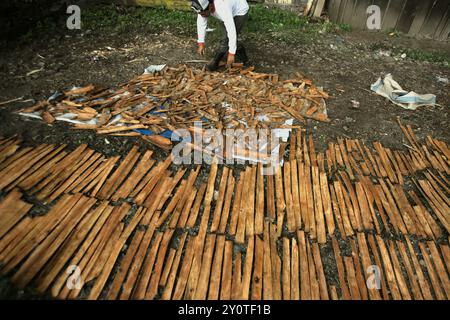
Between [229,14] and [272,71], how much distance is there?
4.31 ft

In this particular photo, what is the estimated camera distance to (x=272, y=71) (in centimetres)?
479

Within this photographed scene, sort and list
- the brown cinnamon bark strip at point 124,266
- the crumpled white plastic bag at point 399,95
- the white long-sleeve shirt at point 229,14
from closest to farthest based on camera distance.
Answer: the brown cinnamon bark strip at point 124,266
the white long-sleeve shirt at point 229,14
the crumpled white plastic bag at point 399,95

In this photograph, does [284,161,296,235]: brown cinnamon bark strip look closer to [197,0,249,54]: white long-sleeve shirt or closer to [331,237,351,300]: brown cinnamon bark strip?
[331,237,351,300]: brown cinnamon bark strip

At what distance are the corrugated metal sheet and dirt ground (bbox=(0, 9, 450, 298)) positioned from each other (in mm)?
257

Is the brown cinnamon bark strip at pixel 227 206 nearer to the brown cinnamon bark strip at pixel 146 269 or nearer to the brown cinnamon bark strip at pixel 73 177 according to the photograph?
the brown cinnamon bark strip at pixel 146 269

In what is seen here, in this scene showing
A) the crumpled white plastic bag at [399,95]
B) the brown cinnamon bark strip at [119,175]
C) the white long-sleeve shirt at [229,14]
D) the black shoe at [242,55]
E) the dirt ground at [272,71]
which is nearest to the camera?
the brown cinnamon bark strip at [119,175]

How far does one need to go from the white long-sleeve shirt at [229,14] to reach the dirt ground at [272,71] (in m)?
0.89

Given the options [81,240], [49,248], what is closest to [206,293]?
[81,240]

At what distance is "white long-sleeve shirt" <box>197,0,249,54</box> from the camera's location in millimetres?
3797

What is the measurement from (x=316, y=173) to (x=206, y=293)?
5.55 ft

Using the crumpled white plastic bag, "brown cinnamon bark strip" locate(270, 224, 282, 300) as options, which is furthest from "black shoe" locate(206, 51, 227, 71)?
"brown cinnamon bark strip" locate(270, 224, 282, 300)

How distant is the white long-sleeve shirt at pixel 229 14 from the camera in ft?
12.5

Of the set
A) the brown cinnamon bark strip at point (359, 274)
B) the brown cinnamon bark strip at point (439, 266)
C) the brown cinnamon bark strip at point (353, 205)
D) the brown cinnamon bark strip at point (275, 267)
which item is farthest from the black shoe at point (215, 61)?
the brown cinnamon bark strip at point (439, 266)
